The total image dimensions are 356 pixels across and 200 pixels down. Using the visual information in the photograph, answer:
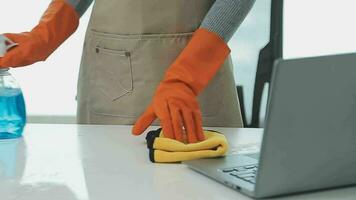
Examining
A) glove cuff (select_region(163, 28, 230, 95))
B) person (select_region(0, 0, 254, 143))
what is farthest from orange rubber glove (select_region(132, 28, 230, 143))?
person (select_region(0, 0, 254, 143))

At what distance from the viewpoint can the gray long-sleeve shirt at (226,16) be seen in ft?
4.22

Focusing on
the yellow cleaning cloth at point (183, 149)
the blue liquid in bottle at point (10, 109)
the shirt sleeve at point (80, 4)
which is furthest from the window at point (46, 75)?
the yellow cleaning cloth at point (183, 149)

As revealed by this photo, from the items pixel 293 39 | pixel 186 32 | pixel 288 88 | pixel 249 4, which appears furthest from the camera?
pixel 293 39

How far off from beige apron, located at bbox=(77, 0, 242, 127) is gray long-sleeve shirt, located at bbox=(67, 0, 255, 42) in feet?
0.66

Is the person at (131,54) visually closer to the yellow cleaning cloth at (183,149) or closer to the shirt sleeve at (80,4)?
the shirt sleeve at (80,4)

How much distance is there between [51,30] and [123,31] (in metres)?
0.21

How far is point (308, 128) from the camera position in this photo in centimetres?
74

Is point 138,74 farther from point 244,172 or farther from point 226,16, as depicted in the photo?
point 244,172

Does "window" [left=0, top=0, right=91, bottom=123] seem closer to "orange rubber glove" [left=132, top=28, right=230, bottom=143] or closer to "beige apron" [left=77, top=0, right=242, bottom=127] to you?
"beige apron" [left=77, top=0, right=242, bottom=127]

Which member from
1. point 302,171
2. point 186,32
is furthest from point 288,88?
point 186,32

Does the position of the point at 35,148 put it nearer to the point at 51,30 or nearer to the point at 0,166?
the point at 0,166

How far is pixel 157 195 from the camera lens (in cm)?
83

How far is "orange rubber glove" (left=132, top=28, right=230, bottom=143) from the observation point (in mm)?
1123

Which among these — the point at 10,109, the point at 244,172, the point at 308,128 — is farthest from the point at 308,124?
the point at 10,109
